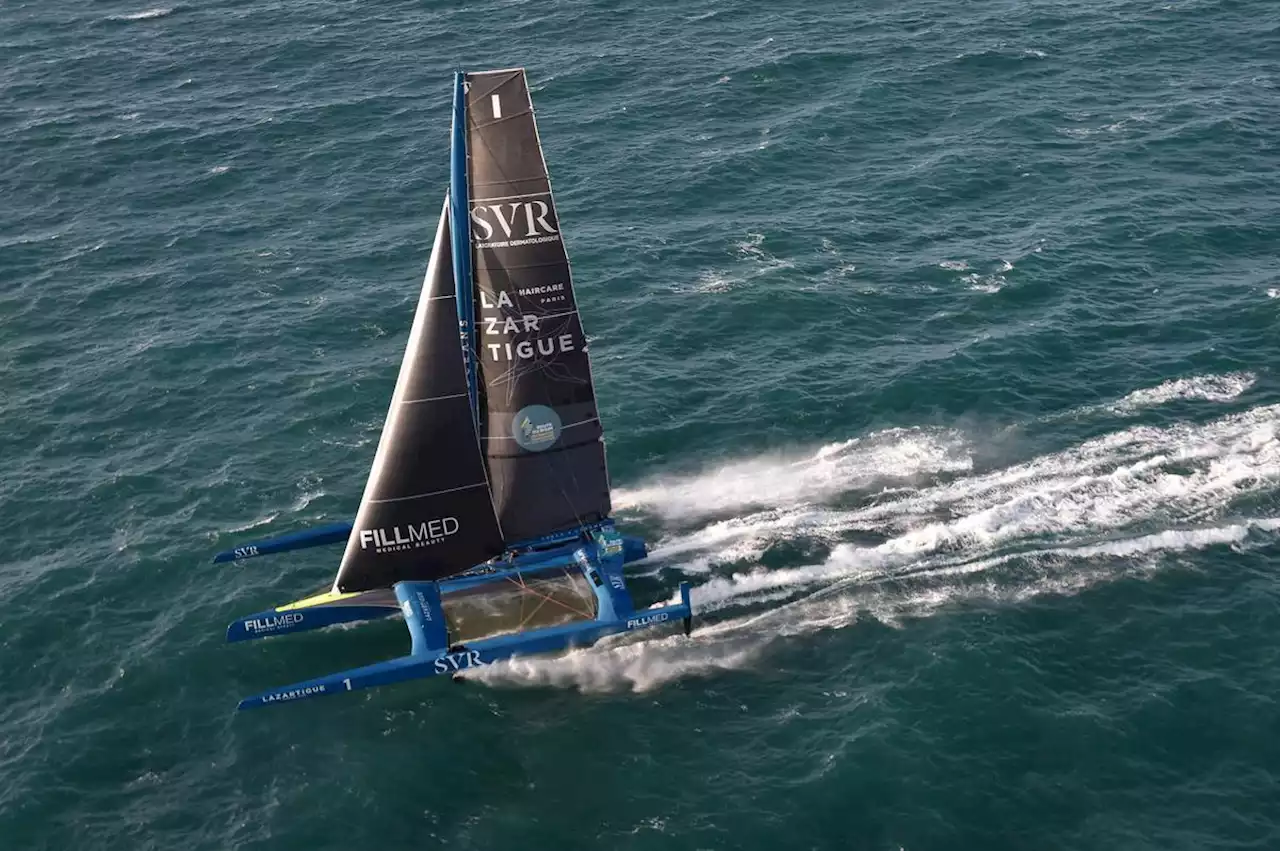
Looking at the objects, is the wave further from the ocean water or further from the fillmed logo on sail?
the fillmed logo on sail

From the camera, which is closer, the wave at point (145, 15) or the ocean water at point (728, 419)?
the ocean water at point (728, 419)

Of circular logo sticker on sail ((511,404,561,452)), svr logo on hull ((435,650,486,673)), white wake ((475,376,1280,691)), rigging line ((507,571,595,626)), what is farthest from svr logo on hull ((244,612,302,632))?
circular logo sticker on sail ((511,404,561,452))

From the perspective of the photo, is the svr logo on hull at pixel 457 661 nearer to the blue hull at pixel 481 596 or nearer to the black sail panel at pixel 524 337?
the blue hull at pixel 481 596

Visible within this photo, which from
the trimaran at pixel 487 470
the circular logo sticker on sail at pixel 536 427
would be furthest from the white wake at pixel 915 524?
the circular logo sticker on sail at pixel 536 427

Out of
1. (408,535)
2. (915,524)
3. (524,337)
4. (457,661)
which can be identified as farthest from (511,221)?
(915,524)

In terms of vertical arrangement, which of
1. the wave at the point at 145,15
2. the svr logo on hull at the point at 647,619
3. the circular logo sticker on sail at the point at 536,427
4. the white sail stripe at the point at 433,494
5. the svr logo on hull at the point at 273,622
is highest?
the wave at the point at 145,15

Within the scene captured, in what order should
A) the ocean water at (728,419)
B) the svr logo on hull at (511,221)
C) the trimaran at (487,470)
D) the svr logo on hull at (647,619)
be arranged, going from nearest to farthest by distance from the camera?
the ocean water at (728,419) → the trimaran at (487,470) → the svr logo on hull at (511,221) → the svr logo on hull at (647,619)

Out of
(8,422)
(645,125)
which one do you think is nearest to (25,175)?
(8,422)
